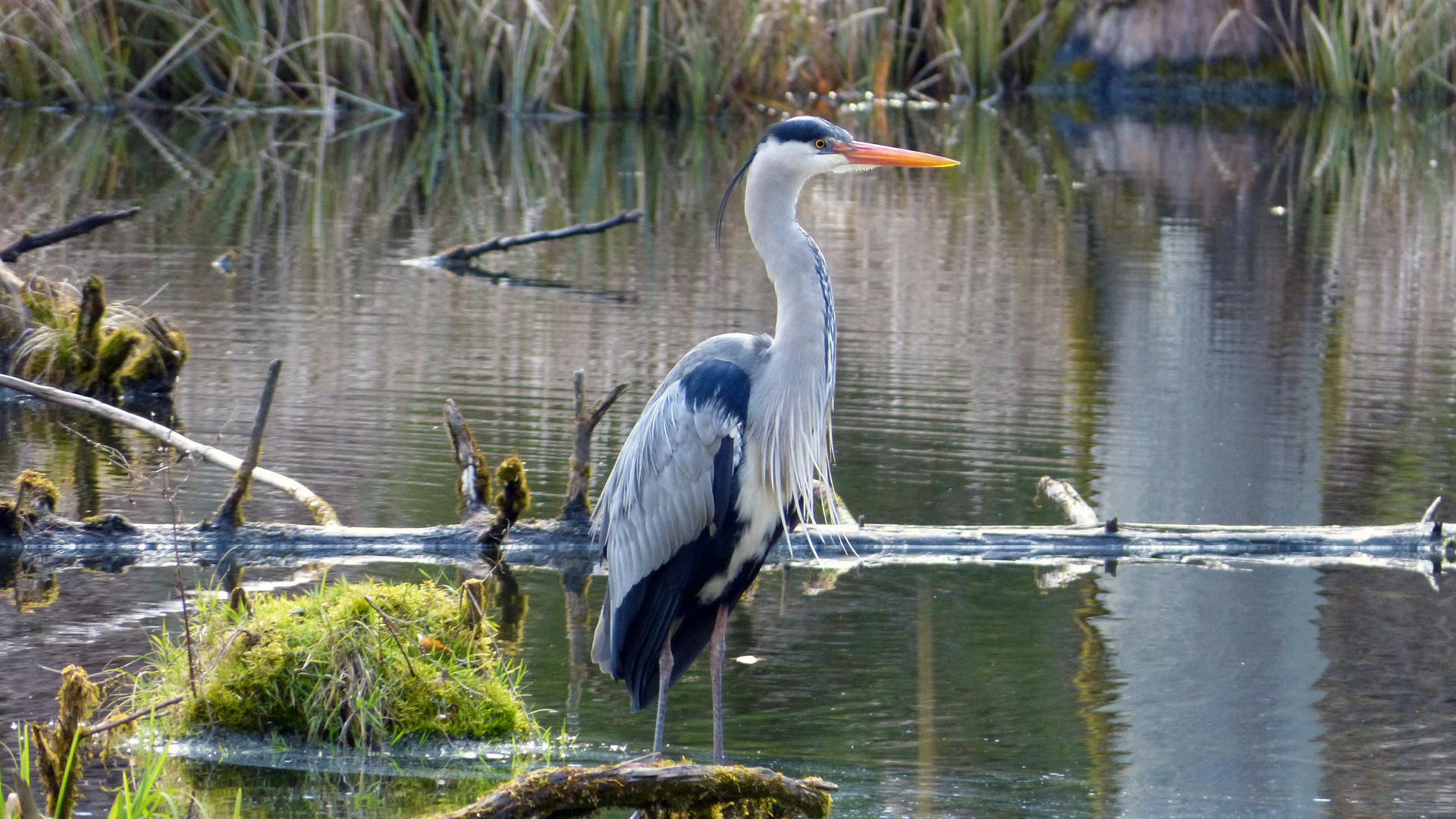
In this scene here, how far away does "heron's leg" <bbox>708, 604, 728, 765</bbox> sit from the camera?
15.3 ft

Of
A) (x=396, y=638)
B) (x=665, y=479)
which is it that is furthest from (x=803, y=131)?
(x=396, y=638)

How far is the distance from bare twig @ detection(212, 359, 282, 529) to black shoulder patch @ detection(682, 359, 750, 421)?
1.61 metres

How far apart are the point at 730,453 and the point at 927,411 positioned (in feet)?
14.3

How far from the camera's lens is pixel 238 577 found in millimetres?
6301

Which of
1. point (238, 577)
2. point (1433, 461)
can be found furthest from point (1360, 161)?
point (238, 577)

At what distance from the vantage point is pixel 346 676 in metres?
4.84

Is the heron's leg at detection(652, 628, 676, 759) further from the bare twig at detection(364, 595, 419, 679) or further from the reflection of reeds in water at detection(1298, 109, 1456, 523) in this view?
the reflection of reeds in water at detection(1298, 109, 1456, 523)

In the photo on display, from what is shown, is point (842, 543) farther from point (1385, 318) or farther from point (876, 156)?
point (1385, 318)

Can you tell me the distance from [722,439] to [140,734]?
174 centimetres

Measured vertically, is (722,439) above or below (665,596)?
above

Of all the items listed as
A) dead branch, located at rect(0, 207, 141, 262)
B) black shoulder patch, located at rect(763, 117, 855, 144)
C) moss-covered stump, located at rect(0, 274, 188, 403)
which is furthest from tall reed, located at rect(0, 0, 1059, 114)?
black shoulder patch, located at rect(763, 117, 855, 144)

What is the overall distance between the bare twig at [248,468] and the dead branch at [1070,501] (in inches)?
113

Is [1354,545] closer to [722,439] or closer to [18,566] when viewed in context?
[722,439]

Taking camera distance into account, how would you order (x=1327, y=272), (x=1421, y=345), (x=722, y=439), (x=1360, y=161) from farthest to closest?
1. (x=1360, y=161)
2. (x=1327, y=272)
3. (x=1421, y=345)
4. (x=722, y=439)
